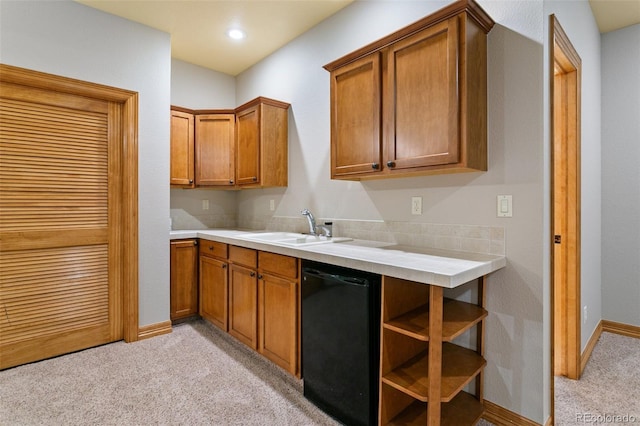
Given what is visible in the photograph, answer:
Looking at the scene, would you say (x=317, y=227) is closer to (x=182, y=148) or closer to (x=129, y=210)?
(x=129, y=210)

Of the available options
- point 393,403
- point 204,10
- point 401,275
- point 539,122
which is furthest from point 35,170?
point 539,122

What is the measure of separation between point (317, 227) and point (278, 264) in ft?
2.46

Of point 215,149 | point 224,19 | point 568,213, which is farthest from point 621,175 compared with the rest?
point 215,149

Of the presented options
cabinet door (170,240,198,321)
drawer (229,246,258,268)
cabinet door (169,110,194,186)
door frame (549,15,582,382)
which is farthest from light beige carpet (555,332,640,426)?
cabinet door (169,110,194,186)

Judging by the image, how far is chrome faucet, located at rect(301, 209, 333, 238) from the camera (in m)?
2.74

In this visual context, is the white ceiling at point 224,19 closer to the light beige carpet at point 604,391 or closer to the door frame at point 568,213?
the door frame at point 568,213

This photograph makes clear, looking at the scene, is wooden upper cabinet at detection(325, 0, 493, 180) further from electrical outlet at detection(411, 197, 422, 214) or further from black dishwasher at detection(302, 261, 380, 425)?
black dishwasher at detection(302, 261, 380, 425)

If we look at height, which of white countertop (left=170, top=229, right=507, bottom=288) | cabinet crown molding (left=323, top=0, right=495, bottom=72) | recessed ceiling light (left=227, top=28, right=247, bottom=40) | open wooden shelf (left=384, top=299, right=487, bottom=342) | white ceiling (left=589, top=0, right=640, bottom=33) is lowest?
open wooden shelf (left=384, top=299, right=487, bottom=342)

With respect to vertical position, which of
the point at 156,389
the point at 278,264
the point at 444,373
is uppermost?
the point at 278,264

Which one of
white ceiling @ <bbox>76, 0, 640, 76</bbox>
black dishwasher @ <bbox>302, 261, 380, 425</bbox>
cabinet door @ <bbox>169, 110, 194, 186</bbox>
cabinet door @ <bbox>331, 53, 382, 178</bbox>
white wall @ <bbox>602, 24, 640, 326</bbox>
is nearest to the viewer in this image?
black dishwasher @ <bbox>302, 261, 380, 425</bbox>

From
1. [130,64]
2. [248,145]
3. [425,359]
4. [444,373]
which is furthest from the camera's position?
[248,145]

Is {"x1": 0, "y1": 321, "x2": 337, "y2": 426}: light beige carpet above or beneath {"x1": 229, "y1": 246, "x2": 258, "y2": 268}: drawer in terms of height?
beneath

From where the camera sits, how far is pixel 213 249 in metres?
3.02

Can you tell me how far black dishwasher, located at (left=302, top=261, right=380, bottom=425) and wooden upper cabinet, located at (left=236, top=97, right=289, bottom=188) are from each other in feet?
4.77
